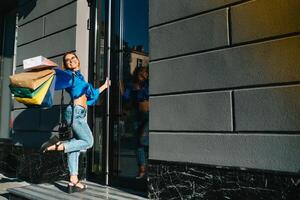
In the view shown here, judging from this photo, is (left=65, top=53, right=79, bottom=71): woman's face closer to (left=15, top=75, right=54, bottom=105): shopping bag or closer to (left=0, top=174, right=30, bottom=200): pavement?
(left=15, top=75, right=54, bottom=105): shopping bag

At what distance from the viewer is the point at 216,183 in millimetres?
3795

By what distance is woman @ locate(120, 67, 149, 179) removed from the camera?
5023 millimetres

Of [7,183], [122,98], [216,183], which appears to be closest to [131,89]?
[122,98]

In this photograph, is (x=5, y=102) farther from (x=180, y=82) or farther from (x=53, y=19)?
(x=180, y=82)

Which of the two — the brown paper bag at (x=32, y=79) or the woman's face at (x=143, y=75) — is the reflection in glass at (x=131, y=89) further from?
the brown paper bag at (x=32, y=79)

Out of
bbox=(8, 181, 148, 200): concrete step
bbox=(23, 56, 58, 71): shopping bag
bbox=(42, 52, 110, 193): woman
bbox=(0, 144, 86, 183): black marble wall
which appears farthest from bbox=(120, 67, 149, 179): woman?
bbox=(23, 56, 58, 71): shopping bag

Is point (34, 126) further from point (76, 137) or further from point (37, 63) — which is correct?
point (37, 63)

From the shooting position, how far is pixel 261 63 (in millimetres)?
3631

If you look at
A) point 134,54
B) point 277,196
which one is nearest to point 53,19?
point 134,54

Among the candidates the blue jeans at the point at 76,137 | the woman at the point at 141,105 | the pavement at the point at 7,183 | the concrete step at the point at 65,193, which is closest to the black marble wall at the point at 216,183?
the concrete step at the point at 65,193

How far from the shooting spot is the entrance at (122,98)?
516 centimetres

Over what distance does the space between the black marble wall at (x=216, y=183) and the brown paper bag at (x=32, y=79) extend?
160cm

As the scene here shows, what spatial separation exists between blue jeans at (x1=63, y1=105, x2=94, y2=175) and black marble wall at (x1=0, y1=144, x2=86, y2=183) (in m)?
0.84

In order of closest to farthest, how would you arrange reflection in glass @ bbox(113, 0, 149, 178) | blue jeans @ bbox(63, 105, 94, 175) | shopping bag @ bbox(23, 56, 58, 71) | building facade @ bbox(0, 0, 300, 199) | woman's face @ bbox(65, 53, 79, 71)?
building facade @ bbox(0, 0, 300, 199) → shopping bag @ bbox(23, 56, 58, 71) → blue jeans @ bbox(63, 105, 94, 175) → woman's face @ bbox(65, 53, 79, 71) → reflection in glass @ bbox(113, 0, 149, 178)
